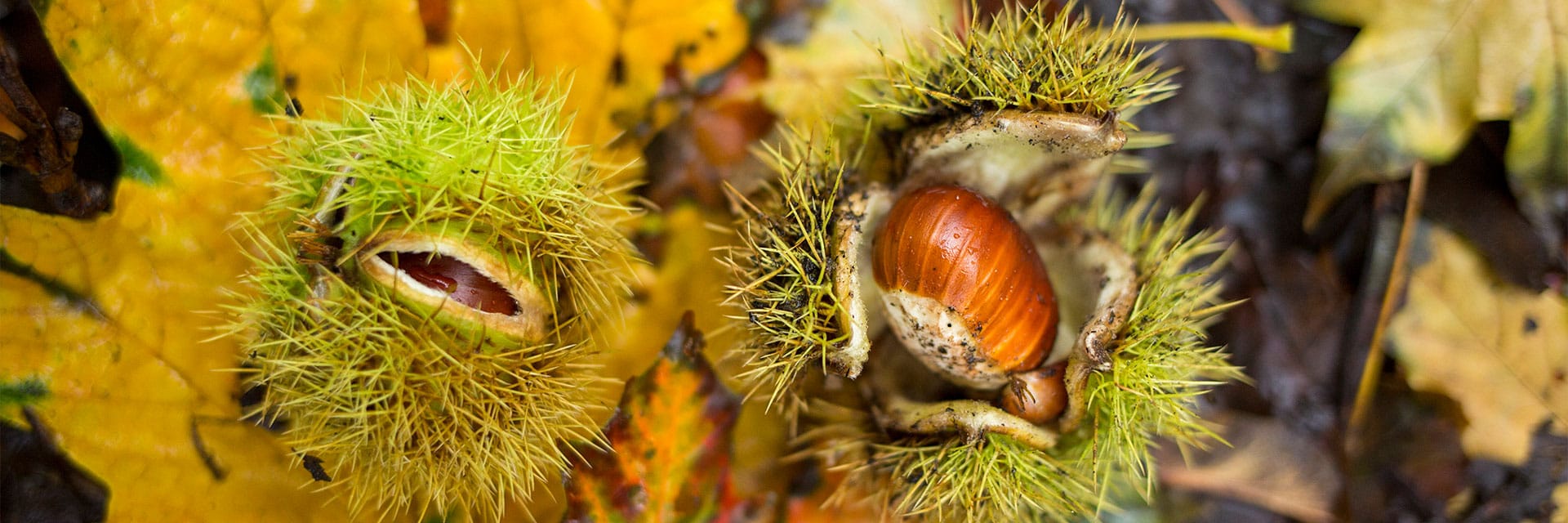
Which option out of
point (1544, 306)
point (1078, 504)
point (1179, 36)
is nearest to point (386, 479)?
point (1078, 504)

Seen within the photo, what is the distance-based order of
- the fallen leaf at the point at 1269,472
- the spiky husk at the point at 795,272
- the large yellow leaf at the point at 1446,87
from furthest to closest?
the fallen leaf at the point at 1269,472 < the large yellow leaf at the point at 1446,87 < the spiky husk at the point at 795,272

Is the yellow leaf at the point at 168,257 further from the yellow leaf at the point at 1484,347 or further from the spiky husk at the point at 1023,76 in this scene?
the yellow leaf at the point at 1484,347

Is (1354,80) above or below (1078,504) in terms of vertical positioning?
above

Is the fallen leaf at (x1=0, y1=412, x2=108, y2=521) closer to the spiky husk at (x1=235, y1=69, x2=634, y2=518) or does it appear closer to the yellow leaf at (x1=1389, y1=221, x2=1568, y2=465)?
the spiky husk at (x1=235, y1=69, x2=634, y2=518)

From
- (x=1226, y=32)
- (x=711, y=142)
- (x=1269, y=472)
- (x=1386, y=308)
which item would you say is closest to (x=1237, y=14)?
(x=1226, y=32)

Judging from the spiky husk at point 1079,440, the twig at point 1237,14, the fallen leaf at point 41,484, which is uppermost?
the twig at point 1237,14

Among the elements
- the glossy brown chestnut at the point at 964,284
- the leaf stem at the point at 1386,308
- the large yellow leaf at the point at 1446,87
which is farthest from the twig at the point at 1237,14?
the glossy brown chestnut at the point at 964,284

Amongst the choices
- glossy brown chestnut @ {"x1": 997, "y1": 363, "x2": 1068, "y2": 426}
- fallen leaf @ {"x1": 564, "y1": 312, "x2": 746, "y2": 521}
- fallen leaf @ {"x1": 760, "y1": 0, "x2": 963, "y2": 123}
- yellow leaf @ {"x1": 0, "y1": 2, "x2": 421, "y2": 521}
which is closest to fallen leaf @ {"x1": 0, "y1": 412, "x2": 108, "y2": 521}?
yellow leaf @ {"x1": 0, "y1": 2, "x2": 421, "y2": 521}

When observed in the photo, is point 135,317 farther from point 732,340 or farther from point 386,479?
point 732,340
